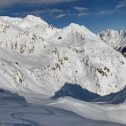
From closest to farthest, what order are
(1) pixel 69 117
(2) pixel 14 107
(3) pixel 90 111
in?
1. (1) pixel 69 117
2. (2) pixel 14 107
3. (3) pixel 90 111

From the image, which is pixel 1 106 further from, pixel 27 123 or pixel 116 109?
pixel 116 109

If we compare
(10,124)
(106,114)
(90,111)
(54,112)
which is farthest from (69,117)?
(106,114)

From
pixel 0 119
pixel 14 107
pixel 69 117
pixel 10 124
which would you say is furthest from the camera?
pixel 14 107

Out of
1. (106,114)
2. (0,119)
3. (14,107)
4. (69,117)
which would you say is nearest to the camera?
(0,119)

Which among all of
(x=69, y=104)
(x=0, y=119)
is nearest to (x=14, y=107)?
(x=0, y=119)

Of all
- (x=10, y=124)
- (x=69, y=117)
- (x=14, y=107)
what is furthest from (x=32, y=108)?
(x=10, y=124)

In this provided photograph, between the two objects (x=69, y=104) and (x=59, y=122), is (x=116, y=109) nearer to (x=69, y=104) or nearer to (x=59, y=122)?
(x=69, y=104)

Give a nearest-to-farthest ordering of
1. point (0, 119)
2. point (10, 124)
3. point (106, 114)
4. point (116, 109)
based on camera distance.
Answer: point (10, 124) < point (0, 119) < point (106, 114) < point (116, 109)

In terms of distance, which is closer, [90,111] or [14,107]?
[14,107]

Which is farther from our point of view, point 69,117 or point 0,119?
point 69,117
